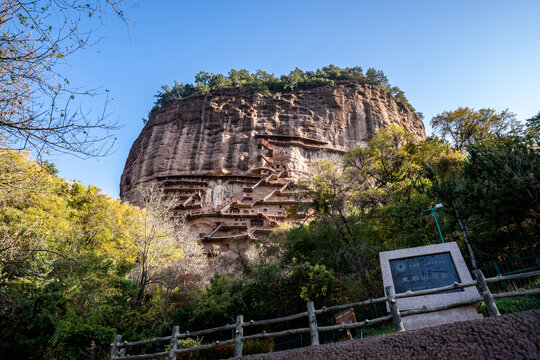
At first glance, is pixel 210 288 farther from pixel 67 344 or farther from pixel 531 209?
pixel 531 209

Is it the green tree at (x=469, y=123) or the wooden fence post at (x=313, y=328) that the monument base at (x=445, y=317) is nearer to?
the wooden fence post at (x=313, y=328)

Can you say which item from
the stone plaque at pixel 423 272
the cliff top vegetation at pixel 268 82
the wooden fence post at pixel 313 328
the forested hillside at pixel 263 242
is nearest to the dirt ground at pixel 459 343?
the wooden fence post at pixel 313 328

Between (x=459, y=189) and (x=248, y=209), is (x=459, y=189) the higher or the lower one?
the lower one

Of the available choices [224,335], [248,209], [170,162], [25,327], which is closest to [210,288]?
[224,335]

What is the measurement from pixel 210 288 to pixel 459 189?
10.9 meters

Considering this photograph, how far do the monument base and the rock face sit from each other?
26.1m

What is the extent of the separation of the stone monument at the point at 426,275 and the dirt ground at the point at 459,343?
7.41 feet

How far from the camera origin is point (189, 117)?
46.3m

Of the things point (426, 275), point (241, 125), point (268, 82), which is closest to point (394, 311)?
point (426, 275)

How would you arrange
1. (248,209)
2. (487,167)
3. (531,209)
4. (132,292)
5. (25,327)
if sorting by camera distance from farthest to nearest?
(248,209), (132,292), (487,167), (25,327), (531,209)

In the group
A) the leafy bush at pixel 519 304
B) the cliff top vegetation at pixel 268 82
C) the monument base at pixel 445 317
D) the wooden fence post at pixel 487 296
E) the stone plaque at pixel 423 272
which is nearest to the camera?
the wooden fence post at pixel 487 296

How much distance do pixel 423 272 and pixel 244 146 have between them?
37061mm

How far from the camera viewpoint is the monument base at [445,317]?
630 centimetres

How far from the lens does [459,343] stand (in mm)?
4367
